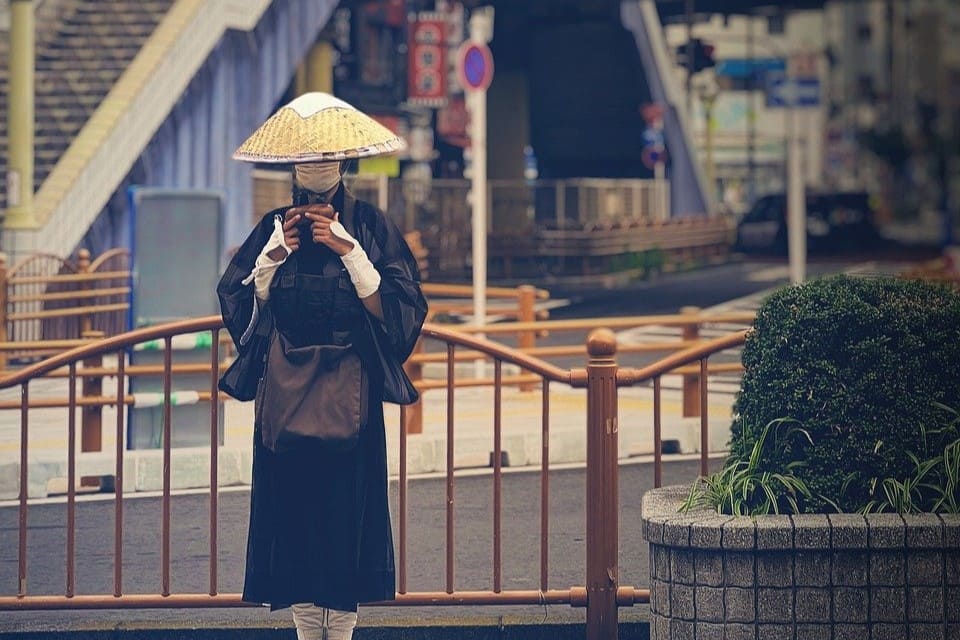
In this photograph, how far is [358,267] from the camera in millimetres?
5750

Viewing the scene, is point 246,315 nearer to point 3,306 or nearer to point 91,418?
point 91,418

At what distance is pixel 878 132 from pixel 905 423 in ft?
423

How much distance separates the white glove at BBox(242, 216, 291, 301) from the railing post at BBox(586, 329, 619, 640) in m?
1.42

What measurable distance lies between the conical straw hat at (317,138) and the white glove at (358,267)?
0.77 ft

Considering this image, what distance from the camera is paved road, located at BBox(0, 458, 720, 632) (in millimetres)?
8211

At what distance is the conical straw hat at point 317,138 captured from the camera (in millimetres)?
5797

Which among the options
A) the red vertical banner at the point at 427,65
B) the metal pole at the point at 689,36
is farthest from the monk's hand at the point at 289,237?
the red vertical banner at the point at 427,65

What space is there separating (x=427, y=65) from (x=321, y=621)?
129ft

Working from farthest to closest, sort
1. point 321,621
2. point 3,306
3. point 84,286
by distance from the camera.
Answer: point 84,286 → point 3,306 → point 321,621

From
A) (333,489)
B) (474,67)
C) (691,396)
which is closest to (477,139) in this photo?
(474,67)

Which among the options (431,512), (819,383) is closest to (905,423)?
(819,383)

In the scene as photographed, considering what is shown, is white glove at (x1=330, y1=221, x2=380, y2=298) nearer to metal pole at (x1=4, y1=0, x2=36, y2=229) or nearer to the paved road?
the paved road

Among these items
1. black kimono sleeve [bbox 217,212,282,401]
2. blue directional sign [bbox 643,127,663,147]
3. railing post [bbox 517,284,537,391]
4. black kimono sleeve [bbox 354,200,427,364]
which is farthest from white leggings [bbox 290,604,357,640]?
blue directional sign [bbox 643,127,663,147]

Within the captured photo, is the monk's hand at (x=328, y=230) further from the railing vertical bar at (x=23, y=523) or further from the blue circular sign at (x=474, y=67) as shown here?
the blue circular sign at (x=474, y=67)
